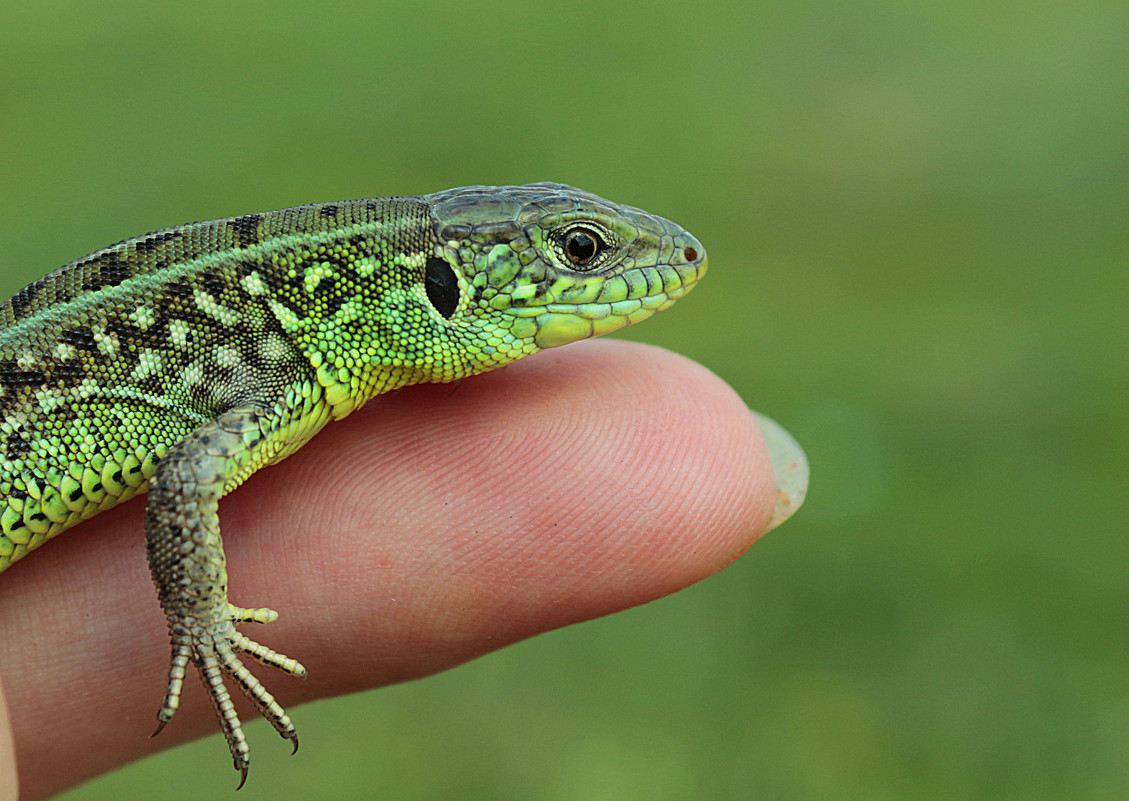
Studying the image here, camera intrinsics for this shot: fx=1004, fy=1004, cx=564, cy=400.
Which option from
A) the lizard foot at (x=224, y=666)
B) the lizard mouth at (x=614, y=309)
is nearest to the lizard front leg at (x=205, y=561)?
the lizard foot at (x=224, y=666)

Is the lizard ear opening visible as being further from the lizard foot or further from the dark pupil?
the lizard foot

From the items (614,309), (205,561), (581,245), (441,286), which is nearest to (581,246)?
(581,245)

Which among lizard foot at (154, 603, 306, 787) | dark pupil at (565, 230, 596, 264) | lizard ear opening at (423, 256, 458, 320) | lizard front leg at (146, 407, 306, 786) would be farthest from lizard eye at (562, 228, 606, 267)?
lizard foot at (154, 603, 306, 787)

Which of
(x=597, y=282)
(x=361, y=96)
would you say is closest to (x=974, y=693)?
(x=597, y=282)

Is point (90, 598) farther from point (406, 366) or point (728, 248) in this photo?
point (728, 248)

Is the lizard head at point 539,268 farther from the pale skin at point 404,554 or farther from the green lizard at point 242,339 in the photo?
the pale skin at point 404,554

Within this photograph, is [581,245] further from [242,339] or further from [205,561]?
[205,561]

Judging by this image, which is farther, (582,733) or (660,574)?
(582,733)
